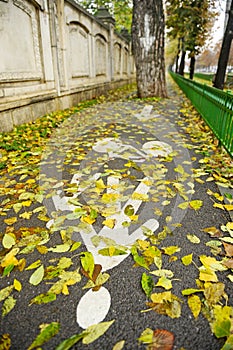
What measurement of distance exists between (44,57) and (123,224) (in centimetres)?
654

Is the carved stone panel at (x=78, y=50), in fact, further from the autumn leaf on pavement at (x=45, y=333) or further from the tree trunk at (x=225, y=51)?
the autumn leaf on pavement at (x=45, y=333)

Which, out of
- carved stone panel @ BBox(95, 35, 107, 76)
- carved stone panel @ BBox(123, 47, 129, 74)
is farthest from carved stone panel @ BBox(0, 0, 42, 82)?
carved stone panel @ BBox(123, 47, 129, 74)

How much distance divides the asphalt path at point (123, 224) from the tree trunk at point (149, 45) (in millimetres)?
5548

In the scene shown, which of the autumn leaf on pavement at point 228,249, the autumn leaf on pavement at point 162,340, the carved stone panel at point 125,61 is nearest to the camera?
the autumn leaf on pavement at point 162,340

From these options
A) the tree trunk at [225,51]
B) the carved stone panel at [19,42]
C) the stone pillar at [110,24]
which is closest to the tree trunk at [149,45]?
the tree trunk at [225,51]

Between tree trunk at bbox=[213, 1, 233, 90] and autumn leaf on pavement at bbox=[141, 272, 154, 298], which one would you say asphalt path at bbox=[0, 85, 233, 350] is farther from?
tree trunk at bbox=[213, 1, 233, 90]

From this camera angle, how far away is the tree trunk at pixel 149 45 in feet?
31.4

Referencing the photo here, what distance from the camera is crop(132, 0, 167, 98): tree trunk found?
956 cm

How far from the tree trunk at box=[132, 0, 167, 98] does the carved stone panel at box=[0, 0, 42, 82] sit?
4.47 meters

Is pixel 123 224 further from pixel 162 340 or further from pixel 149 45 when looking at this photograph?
pixel 149 45

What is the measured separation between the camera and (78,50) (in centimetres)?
988

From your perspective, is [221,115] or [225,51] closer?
[221,115]

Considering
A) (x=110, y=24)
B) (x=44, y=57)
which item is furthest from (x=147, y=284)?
(x=110, y=24)

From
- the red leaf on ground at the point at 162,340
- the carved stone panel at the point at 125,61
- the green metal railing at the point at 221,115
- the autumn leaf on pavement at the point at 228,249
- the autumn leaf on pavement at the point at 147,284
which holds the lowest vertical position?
the autumn leaf on pavement at the point at 147,284
